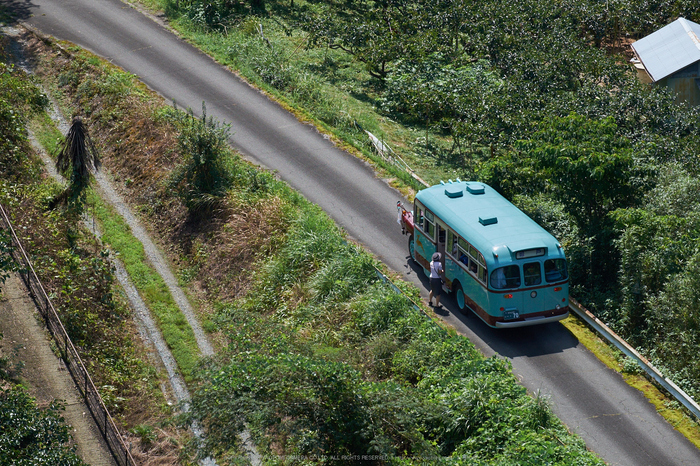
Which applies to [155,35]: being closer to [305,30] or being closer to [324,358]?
[305,30]

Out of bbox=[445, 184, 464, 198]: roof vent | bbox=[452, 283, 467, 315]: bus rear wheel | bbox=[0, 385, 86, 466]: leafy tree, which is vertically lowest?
bbox=[0, 385, 86, 466]: leafy tree

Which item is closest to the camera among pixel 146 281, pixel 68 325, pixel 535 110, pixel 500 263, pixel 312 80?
pixel 500 263

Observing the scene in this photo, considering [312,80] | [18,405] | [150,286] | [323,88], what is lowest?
[150,286]

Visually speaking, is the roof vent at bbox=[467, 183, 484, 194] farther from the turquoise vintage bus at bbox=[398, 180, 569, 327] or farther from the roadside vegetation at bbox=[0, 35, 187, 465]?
the roadside vegetation at bbox=[0, 35, 187, 465]

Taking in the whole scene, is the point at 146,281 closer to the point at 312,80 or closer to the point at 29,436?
the point at 29,436

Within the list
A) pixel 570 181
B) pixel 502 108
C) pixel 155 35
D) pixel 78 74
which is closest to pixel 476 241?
pixel 570 181

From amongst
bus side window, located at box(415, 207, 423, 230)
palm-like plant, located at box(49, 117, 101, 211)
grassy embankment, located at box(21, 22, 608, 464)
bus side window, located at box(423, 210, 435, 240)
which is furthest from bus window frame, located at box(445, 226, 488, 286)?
palm-like plant, located at box(49, 117, 101, 211)

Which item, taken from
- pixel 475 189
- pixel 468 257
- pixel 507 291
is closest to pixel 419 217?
pixel 475 189
